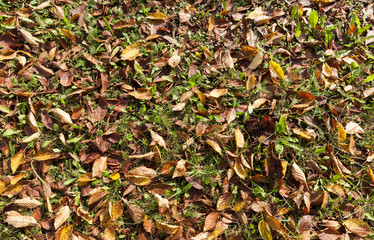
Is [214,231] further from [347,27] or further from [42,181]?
[347,27]

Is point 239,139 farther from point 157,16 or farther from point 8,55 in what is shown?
point 8,55

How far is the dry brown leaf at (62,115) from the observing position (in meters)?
2.23

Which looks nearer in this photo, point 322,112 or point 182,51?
point 322,112

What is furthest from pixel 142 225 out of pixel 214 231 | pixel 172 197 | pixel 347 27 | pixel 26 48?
pixel 347 27

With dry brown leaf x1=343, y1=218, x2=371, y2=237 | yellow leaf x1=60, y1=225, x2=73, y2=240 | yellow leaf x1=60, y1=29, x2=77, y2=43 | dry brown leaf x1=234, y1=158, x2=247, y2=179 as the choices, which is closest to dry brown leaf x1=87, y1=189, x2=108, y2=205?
yellow leaf x1=60, y1=225, x2=73, y2=240

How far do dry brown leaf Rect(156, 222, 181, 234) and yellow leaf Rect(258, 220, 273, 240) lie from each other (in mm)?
591

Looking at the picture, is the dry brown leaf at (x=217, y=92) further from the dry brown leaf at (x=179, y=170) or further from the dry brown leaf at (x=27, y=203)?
the dry brown leaf at (x=27, y=203)

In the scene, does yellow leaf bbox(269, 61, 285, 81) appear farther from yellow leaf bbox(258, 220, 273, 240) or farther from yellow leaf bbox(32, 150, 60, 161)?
yellow leaf bbox(32, 150, 60, 161)

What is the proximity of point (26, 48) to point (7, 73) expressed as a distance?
280mm

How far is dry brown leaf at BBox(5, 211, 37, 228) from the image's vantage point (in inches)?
79.0

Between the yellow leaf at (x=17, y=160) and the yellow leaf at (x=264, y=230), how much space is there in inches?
74.2

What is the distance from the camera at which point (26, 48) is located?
2502 mm

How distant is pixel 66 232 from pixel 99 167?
51 centimetres

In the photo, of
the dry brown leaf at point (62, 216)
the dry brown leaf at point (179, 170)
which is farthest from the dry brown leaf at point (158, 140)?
the dry brown leaf at point (62, 216)
